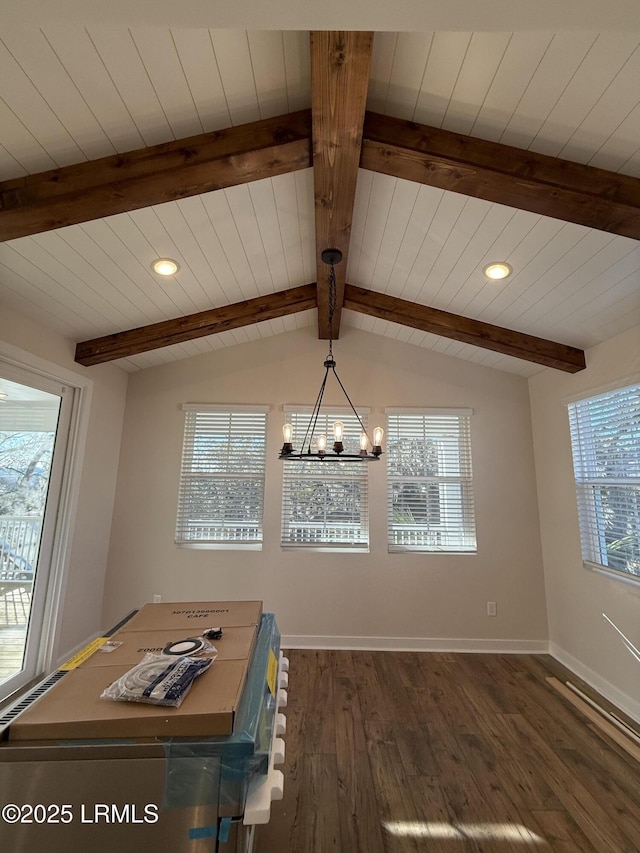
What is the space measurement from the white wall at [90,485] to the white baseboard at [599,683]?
4246mm

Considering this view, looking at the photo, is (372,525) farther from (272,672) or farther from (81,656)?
(81,656)

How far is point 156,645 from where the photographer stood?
1.23 m

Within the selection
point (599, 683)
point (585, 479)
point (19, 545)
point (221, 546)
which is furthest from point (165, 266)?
point (599, 683)

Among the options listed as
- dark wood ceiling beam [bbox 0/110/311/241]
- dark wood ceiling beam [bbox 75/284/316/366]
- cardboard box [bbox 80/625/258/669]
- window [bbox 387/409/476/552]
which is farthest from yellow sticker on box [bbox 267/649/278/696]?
dark wood ceiling beam [bbox 75/284/316/366]

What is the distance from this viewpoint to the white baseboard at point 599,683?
2.55 metres

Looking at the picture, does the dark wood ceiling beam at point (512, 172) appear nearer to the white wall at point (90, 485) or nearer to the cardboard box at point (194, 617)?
the cardboard box at point (194, 617)

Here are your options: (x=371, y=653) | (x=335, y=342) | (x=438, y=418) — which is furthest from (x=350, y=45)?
(x=371, y=653)

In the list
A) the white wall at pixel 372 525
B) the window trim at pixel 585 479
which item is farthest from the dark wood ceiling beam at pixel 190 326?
the window trim at pixel 585 479

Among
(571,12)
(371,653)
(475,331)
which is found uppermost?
(475,331)

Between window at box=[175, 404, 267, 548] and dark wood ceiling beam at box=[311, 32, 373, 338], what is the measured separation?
6.66 feet

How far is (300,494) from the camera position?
3736mm

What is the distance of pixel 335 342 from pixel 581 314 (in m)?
2.17

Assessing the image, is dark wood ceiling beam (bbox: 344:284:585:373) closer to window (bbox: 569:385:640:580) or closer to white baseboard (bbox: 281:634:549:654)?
window (bbox: 569:385:640:580)

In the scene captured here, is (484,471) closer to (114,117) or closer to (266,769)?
(266,769)
